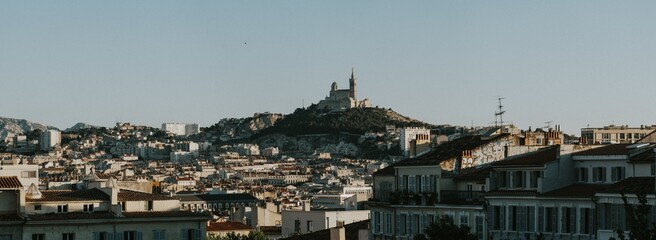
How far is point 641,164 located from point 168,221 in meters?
22.8

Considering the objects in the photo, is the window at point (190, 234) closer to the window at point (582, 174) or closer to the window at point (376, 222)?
the window at point (376, 222)

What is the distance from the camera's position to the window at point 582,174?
5022 centimetres

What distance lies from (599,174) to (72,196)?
924 inches

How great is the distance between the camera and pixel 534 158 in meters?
52.1

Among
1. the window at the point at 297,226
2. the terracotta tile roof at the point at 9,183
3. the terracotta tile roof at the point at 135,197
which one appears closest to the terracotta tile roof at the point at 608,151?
the terracotta tile roof at the point at 135,197

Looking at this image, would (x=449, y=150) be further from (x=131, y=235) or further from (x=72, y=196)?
(x=72, y=196)

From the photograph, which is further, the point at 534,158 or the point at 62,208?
the point at 62,208

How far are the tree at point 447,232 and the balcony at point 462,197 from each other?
3351mm

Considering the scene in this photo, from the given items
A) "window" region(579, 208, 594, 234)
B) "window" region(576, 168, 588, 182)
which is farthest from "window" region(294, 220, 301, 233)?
"window" region(579, 208, 594, 234)

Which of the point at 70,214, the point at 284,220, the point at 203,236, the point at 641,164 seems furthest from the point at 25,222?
the point at 284,220

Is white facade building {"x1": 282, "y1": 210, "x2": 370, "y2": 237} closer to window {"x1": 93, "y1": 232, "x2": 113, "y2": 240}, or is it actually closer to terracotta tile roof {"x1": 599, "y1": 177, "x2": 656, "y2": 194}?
window {"x1": 93, "y1": 232, "x2": 113, "y2": 240}

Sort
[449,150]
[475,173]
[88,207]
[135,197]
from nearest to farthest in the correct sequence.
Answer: [475,173]
[449,150]
[88,207]
[135,197]

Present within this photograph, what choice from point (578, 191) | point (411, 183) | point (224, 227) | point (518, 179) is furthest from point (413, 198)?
point (224, 227)

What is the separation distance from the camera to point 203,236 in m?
64.3
